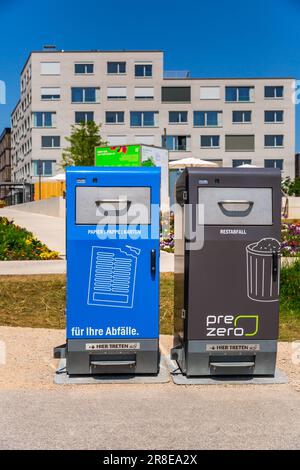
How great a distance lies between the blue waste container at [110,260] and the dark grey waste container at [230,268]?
312 millimetres

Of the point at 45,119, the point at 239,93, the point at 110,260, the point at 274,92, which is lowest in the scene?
the point at 110,260

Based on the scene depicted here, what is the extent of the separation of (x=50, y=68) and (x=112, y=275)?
54.6 meters

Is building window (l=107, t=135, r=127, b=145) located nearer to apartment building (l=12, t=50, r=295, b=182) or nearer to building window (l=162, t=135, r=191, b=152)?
apartment building (l=12, t=50, r=295, b=182)

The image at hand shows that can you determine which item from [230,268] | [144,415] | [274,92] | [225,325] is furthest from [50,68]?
[144,415]

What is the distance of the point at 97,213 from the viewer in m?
4.84

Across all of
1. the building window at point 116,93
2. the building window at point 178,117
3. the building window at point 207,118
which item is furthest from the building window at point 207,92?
the building window at point 116,93

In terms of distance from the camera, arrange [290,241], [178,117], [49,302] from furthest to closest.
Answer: [178,117] → [290,241] → [49,302]

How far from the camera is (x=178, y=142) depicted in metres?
57.5

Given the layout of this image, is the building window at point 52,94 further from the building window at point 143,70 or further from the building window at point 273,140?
the building window at point 273,140

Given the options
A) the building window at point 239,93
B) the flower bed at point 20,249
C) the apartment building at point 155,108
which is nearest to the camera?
the flower bed at point 20,249

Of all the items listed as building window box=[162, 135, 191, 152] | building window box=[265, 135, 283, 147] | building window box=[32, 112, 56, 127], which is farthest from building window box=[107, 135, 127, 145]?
building window box=[265, 135, 283, 147]

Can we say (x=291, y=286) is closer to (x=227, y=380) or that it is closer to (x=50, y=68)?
(x=227, y=380)

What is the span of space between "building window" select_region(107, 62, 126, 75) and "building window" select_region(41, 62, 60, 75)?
15.6 ft

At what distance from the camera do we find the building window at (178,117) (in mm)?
57031
